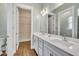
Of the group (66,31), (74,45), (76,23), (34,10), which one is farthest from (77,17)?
(34,10)

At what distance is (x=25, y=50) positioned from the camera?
171 centimetres

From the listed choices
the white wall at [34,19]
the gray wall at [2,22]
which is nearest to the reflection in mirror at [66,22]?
the white wall at [34,19]

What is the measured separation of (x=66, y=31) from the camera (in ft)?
5.26

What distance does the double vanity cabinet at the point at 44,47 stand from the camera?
1.47 m

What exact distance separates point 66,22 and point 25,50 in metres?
0.88

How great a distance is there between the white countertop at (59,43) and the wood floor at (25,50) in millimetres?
264

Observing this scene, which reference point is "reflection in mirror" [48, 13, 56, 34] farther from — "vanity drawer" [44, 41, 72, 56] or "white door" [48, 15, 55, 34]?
"vanity drawer" [44, 41, 72, 56]

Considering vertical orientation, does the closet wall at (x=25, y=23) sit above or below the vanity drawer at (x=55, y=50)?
above

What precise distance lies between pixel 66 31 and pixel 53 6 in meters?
0.51

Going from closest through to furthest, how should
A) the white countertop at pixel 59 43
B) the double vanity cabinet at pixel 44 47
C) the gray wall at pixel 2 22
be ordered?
the white countertop at pixel 59 43 < the double vanity cabinet at pixel 44 47 < the gray wall at pixel 2 22

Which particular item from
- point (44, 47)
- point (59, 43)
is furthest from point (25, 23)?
point (59, 43)

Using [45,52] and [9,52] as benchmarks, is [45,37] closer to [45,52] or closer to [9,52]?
[45,52]

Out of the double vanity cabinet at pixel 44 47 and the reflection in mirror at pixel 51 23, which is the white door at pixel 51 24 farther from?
the double vanity cabinet at pixel 44 47

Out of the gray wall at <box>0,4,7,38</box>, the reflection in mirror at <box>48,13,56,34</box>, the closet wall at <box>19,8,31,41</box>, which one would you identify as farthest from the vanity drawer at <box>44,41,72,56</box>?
the gray wall at <box>0,4,7,38</box>
